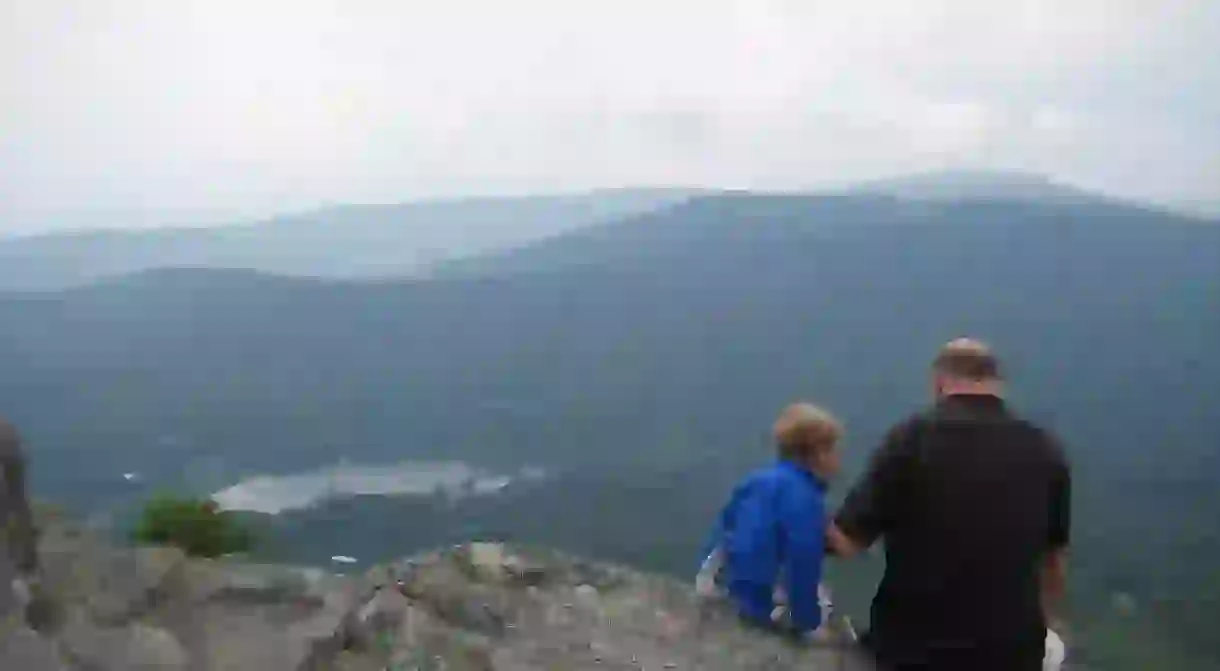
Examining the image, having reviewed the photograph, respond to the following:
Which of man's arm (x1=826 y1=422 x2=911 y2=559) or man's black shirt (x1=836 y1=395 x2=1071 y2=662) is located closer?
man's black shirt (x1=836 y1=395 x2=1071 y2=662)

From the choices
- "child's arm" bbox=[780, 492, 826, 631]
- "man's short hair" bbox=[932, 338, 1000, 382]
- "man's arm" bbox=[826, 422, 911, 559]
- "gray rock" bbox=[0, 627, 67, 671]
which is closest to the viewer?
"man's arm" bbox=[826, 422, 911, 559]

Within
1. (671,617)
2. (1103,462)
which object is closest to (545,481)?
(1103,462)

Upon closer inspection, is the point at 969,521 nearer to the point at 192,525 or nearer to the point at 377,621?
the point at 377,621

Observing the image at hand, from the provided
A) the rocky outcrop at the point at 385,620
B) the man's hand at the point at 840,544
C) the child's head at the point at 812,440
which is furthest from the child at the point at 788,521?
the rocky outcrop at the point at 385,620

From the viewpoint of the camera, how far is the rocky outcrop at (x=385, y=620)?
623 cm

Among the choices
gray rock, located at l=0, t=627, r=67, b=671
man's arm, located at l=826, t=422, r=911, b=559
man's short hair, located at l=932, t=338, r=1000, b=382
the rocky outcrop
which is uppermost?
man's short hair, located at l=932, t=338, r=1000, b=382

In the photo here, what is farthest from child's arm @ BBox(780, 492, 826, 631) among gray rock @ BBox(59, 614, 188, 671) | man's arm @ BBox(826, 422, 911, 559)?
gray rock @ BBox(59, 614, 188, 671)

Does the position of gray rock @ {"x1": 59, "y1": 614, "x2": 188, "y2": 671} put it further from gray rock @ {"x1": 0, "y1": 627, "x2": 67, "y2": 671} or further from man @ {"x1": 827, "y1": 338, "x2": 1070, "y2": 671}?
man @ {"x1": 827, "y1": 338, "x2": 1070, "y2": 671}

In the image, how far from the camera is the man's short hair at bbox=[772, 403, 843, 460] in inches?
241

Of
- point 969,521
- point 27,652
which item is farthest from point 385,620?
point 969,521

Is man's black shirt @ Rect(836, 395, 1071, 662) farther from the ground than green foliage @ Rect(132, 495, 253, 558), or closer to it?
farther from the ground

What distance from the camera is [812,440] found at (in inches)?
242

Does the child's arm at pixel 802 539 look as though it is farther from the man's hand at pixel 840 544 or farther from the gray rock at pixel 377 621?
the gray rock at pixel 377 621

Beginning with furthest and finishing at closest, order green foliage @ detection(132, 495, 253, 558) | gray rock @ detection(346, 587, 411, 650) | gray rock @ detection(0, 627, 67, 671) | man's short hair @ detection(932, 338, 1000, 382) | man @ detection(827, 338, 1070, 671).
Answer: green foliage @ detection(132, 495, 253, 558) < gray rock @ detection(346, 587, 411, 650) < gray rock @ detection(0, 627, 67, 671) < man's short hair @ detection(932, 338, 1000, 382) < man @ detection(827, 338, 1070, 671)
